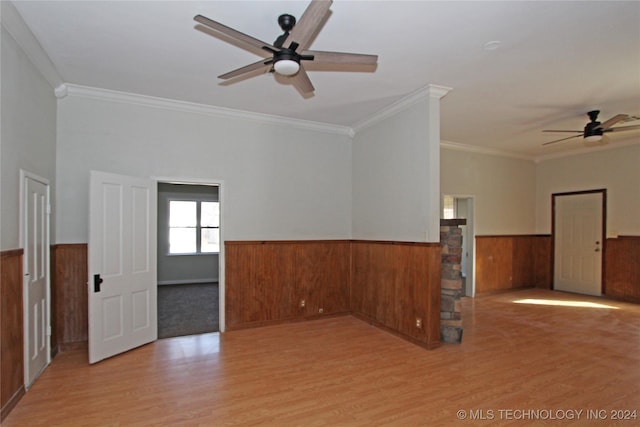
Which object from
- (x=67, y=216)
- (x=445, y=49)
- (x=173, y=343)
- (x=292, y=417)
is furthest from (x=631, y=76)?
(x=67, y=216)

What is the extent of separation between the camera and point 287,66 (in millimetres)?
2373

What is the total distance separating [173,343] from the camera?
12.8 feet

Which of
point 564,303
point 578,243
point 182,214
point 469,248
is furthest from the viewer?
point 182,214

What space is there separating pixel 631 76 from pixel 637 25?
124 centimetres

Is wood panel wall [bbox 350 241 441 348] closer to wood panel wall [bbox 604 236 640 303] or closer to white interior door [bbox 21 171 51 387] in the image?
white interior door [bbox 21 171 51 387]

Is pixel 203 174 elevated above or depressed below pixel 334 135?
below

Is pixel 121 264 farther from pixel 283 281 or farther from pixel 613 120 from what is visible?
pixel 613 120

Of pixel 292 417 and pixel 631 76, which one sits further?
pixel 631 76

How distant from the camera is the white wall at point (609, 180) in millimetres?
5906

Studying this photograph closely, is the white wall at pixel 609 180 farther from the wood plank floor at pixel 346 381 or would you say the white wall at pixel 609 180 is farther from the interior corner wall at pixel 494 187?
the wood plank floor at pixel 346 381

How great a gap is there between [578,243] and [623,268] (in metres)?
0.86

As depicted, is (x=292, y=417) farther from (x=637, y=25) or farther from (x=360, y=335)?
(x=637, y=25)

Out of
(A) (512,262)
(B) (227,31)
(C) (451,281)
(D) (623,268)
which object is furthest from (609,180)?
(B) (227,31)

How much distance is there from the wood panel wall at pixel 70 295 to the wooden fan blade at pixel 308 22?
10.9 feet
